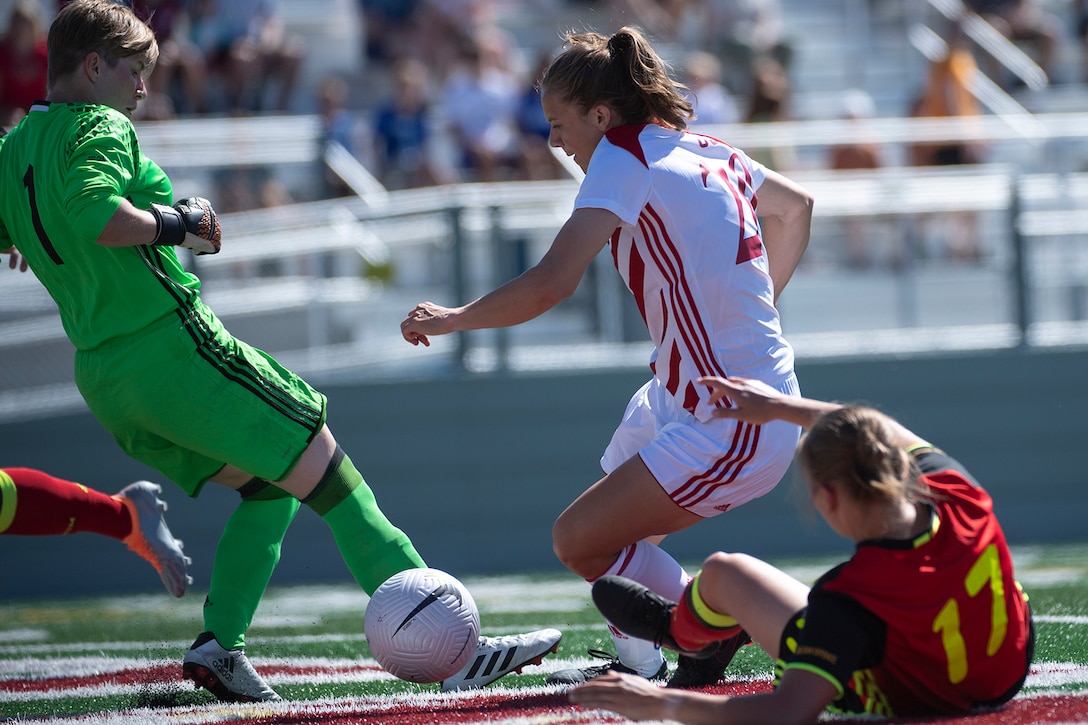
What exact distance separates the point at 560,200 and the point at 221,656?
4.92m

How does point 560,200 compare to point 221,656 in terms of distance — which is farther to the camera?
point 560,200

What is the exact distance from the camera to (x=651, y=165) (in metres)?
3.74

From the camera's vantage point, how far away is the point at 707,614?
11.0ft

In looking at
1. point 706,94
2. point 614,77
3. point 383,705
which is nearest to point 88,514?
point 383,705

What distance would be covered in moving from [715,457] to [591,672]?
103cm

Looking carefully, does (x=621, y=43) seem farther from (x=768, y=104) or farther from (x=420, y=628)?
(x=768, y=104)

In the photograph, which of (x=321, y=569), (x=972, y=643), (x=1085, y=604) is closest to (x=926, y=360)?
(x=1085, y=604)

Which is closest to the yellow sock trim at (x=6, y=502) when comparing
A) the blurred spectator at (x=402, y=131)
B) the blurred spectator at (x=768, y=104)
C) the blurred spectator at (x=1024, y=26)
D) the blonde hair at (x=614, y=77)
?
the blonde hair at (x=614, y=77)

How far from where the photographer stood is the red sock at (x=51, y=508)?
4.21 meters

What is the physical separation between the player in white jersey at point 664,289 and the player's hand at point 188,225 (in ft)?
2.63

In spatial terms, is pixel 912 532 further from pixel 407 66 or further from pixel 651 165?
pixel 407 66

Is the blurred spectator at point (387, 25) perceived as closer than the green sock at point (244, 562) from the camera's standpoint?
No

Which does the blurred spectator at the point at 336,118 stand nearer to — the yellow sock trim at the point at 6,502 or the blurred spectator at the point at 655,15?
the blurred spectator at the point at 655,15

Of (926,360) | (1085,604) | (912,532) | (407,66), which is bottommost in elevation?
(1085,604)
